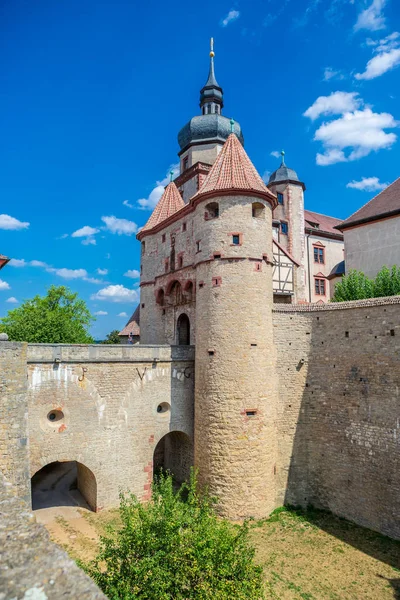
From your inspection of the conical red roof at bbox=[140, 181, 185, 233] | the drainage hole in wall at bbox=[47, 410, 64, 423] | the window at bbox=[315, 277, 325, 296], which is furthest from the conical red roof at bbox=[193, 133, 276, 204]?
the window at bbox=[315, 277, 325, 296]

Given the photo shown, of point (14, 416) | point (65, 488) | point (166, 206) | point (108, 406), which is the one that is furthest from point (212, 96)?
point (65, 488)

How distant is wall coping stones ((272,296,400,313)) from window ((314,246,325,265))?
18.3m

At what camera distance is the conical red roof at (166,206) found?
2669cm

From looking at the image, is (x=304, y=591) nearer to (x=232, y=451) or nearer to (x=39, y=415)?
(x=232, y=451)

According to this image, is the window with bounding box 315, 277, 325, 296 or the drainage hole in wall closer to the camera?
the drainage hole in wall

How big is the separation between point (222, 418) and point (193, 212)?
35.8 ft

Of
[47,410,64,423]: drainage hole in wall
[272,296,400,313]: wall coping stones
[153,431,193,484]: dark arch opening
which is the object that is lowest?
[153,431,193,484]: dark arch opening

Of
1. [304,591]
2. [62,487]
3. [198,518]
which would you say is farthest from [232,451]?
[62,487]

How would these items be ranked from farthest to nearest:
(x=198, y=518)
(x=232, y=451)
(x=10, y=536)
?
1. (x=232, y=451)
2. (x=198, y=518)
3. (x=10, y=536)

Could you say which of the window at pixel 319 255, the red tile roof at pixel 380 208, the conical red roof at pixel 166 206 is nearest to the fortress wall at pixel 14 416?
the conical red roof at pixel 166 206

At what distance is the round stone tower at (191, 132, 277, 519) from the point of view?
56.6 feet

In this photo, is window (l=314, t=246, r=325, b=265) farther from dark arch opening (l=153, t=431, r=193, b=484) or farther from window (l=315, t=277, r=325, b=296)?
dark arch opening (l=153, t=431, r=193, b=484)

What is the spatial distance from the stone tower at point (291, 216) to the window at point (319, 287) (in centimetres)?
229

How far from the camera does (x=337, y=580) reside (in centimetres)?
1333
